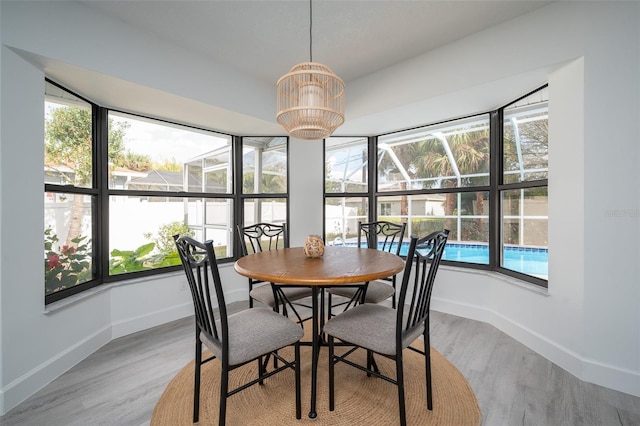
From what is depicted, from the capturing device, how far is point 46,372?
1.91 meters

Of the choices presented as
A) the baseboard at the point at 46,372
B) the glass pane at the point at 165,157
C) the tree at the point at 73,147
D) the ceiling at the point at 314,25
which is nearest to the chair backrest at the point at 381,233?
the ceiling at the point at 314,25

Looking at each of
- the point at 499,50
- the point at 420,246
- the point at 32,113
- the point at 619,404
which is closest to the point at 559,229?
the point at 619,404

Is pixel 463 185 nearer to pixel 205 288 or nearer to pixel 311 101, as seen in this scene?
pixel 311 101

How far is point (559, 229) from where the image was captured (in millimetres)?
2123

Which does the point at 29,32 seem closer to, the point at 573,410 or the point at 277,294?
the point at 277,294

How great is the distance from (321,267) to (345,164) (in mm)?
2414

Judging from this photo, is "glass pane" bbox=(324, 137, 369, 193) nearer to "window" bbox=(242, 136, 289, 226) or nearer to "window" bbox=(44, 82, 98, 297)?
"window" bbox=(242, 136, 289, 226)

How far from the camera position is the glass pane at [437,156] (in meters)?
3.11

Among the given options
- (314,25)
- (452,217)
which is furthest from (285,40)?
(452,217)

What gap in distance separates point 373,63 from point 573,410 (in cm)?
318

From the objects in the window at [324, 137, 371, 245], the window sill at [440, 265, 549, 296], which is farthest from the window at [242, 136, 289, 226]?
the window sill at [440, 265, 549, 296]

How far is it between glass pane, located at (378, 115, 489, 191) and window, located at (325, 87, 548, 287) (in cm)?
1

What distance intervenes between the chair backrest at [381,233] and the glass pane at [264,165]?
128cm

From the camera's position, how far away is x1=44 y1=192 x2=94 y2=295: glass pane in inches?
85.4
